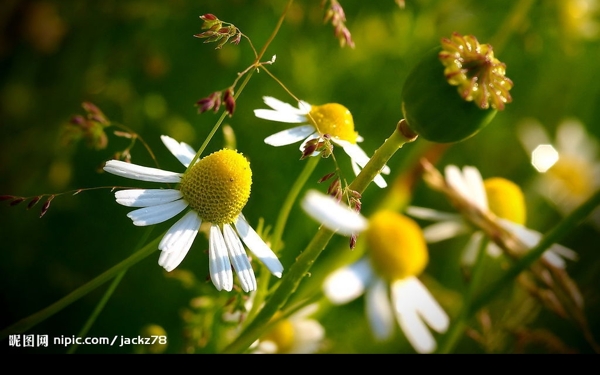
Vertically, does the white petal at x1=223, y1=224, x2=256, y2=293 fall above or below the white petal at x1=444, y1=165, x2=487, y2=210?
below

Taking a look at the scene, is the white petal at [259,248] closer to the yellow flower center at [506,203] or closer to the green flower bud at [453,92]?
the green flower bud at [453,92]

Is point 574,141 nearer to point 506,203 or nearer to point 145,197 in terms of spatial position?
point 506,203

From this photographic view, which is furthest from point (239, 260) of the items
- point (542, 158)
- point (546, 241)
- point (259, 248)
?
point (542, 158)

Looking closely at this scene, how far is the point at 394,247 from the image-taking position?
570 millimetres

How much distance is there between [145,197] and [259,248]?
9 centimetres

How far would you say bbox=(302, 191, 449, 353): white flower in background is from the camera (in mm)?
468

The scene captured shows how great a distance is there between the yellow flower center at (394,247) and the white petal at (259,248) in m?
0.12

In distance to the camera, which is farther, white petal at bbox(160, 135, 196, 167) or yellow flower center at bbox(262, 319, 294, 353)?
yellow flower center at bbox(262, 319, 294, 353)

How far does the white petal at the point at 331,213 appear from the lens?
35cm

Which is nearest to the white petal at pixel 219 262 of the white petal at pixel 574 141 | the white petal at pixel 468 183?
the white petal at pixel 468 183

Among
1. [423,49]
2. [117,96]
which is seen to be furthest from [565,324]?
[117,96]

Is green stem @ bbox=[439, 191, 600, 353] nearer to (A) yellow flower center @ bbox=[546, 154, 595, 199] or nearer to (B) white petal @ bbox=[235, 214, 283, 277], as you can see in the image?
(B) white petal @ bbox=[235, 214, 283, 277]

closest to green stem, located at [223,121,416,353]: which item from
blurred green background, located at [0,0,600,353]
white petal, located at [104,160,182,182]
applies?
white petal, located at [104,160,182,182]

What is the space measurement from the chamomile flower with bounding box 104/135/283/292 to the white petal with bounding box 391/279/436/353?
4.9 inches
